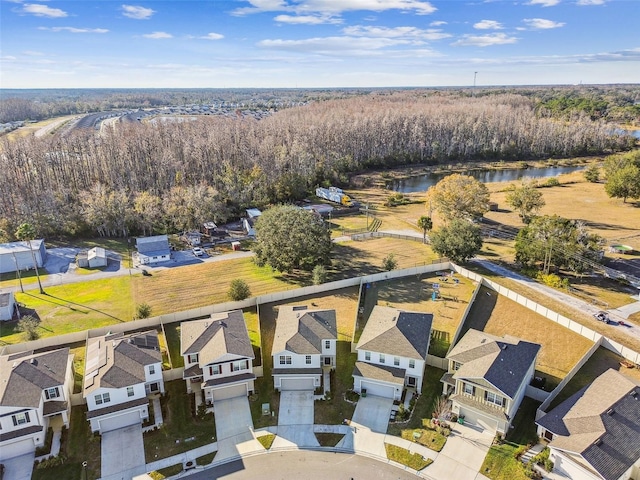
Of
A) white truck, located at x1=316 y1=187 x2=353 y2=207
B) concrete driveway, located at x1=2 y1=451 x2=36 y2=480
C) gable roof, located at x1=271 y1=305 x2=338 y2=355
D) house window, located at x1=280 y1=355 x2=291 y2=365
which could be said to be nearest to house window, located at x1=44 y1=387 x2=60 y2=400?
concrete driveway, located at x1=2 y1=451 x2=36 y2=480

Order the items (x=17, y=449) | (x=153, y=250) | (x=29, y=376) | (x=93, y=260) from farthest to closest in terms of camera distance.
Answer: (x=153, y=250), (x=93, y=260), (x=29, y=376), (x=17, y=449)

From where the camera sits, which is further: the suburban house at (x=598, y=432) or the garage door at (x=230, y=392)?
the garage door at (x=230, y=392)

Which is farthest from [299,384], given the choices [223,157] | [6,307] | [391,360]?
[223,157]

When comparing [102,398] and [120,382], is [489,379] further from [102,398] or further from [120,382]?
[102,398]

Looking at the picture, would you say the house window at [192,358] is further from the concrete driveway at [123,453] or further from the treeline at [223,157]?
the treeline at [223,157]

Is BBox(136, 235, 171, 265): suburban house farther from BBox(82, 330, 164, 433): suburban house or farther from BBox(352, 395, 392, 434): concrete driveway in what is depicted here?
BBox(352, 395, 392, 434): concrete driveway

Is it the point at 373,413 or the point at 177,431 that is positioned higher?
the point at 373,413

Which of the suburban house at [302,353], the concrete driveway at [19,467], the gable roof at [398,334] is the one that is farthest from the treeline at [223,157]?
the concrete driveway at [19,467]

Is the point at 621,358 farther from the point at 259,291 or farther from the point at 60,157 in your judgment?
the point at 60,157
